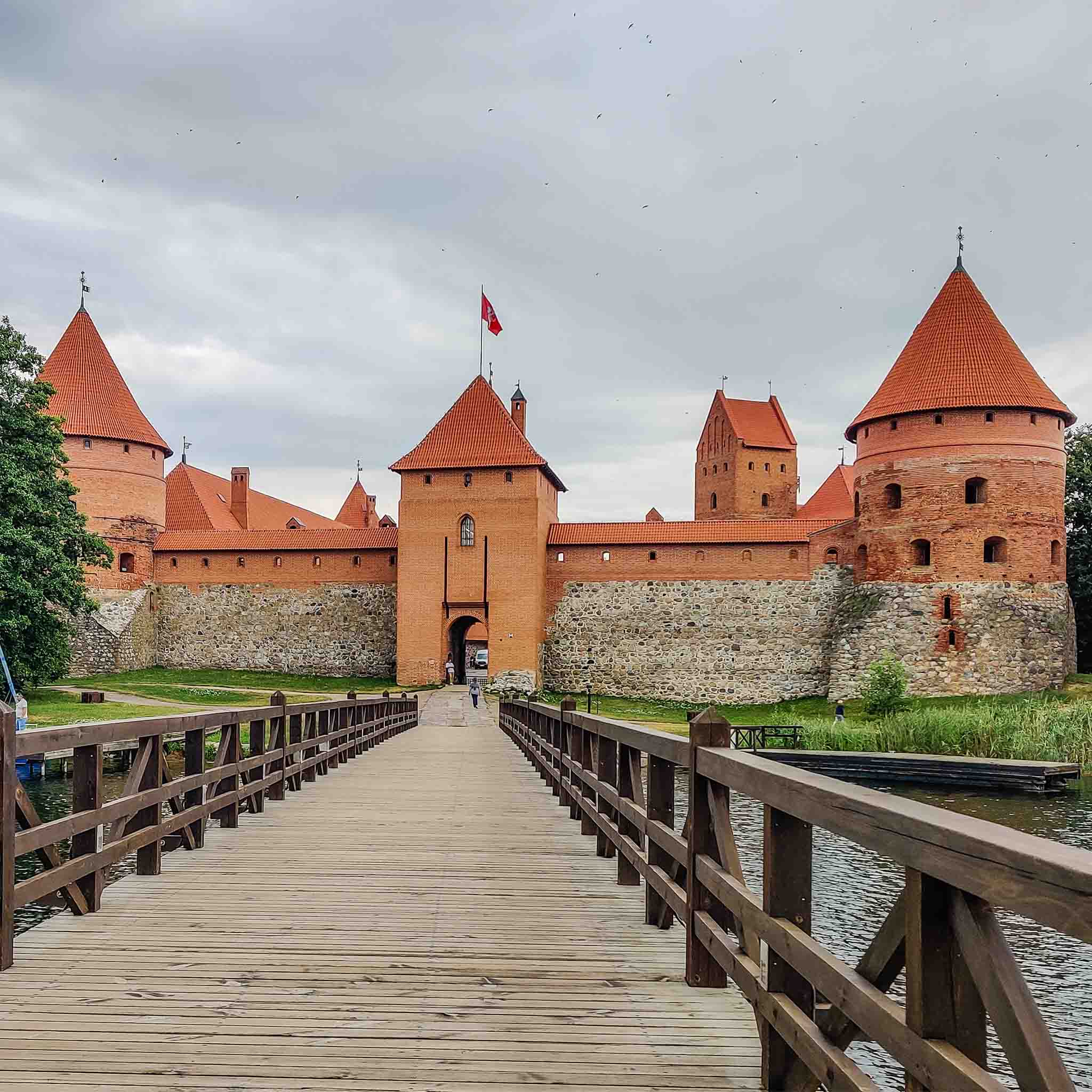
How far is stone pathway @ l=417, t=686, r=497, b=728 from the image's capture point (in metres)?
21.9

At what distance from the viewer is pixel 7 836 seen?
3455mm

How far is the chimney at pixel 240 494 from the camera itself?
145 feet

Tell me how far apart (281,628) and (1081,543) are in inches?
963

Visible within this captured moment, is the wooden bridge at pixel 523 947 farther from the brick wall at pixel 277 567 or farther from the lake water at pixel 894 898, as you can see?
the brick wall at pixel 277 567

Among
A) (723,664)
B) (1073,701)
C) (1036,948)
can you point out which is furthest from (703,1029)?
(723,664)

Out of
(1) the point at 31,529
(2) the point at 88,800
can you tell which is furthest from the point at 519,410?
(2) the point at 88,800

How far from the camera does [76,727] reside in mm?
3986

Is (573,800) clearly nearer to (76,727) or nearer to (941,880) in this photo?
(76,727)

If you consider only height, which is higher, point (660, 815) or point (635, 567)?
point (635, 567)

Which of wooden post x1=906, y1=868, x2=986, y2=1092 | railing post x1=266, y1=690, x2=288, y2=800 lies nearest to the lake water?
wooden post x1=906, y1=868, x2=986, y2=1092

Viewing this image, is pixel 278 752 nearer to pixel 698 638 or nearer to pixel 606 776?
pixel 606 776

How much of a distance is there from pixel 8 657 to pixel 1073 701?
2250 cm

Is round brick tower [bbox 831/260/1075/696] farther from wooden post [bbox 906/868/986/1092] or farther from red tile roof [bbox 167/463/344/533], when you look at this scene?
wooden post [bbox 906/868/986/1092]

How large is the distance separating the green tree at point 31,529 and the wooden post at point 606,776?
673 inches
